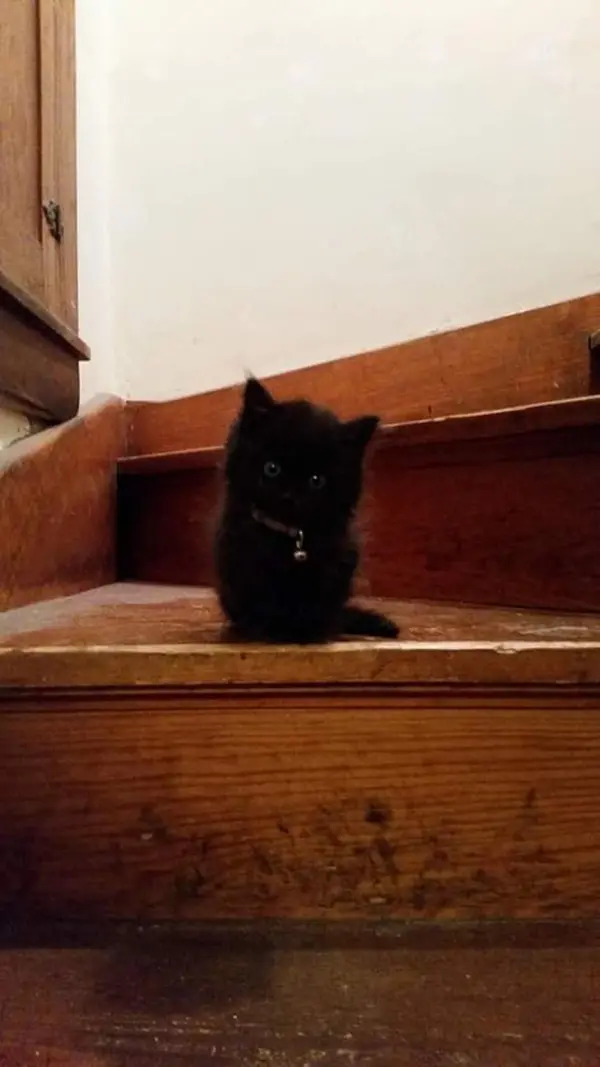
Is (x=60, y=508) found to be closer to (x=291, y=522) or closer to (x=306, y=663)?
(x=291, y=522)

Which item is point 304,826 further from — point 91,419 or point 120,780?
point 91,419

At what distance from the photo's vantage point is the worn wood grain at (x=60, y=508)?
96cm

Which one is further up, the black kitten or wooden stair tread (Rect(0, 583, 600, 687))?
the black kitten

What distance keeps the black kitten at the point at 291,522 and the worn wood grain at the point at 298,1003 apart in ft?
0.82

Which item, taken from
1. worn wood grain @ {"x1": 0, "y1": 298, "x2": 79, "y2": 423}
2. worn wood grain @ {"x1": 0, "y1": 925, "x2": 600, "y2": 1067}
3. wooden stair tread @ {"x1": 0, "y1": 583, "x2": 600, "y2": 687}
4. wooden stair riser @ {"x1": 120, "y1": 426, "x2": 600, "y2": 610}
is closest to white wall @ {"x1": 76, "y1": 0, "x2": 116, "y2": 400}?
worn wood grain @ {"x1": 0, "y1": 298, "x2": 79, "y2": 423}

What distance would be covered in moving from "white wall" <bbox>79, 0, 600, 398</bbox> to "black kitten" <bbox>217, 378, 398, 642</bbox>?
2.70ft

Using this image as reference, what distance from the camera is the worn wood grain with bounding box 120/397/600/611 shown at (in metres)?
0.86

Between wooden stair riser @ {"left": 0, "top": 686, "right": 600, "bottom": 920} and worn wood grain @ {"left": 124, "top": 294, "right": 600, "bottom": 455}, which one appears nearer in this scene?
wooden stair riser @ {"left": 0, "top": 686, "right": 600, "bottom": 920}

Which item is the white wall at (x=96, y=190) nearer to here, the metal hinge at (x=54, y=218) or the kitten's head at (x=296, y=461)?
the metal hinge at (x=54, y=218)

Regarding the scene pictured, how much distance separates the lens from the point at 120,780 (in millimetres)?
602

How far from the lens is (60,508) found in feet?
3.64

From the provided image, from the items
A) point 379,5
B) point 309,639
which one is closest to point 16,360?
point 309,639

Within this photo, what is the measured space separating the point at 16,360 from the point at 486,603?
1.85 feet

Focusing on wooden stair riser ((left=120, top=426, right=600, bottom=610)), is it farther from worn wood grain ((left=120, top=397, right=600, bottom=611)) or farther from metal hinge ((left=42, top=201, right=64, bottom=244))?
metal hinge ((left=42, top=201, right=64, bottom=244))
